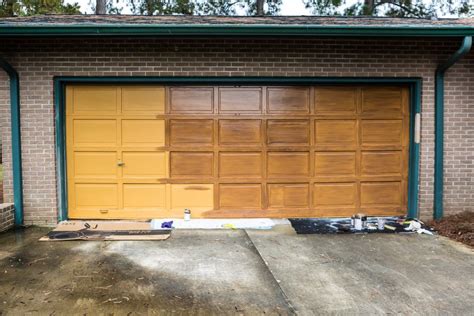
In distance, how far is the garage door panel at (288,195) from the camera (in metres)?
6.54

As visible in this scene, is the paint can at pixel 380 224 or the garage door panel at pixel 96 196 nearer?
the paint can at pixel 380 224

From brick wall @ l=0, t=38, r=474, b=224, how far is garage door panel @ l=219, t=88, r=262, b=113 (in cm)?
30

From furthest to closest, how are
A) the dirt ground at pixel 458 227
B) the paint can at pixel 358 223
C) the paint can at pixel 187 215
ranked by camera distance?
1. the paint can at pixel 187 215
2. the paint can at pixel 358 223
3. the dirt ground at pixel 458 227

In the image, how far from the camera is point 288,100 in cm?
648

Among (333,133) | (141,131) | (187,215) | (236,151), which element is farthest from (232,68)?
(187,215)

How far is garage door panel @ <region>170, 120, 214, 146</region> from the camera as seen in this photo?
642 cm

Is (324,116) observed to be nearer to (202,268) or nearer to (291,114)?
(291,114)

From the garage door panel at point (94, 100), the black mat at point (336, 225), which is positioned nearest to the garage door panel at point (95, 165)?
the garage door panel at point (94, 100)

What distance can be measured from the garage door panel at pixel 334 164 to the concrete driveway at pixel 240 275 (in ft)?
4.20

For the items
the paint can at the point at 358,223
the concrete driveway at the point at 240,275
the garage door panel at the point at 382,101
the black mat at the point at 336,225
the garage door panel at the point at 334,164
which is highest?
the garage door panel at the point at 382,101

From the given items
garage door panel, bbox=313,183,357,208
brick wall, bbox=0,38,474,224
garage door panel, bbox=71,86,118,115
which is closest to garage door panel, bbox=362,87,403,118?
brick wall, bbox=0,38,474,224

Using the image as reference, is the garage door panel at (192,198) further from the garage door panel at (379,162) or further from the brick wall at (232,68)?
the garage door panel at (379,162)

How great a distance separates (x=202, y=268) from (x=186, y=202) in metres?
2.26

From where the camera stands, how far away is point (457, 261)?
459 cm
